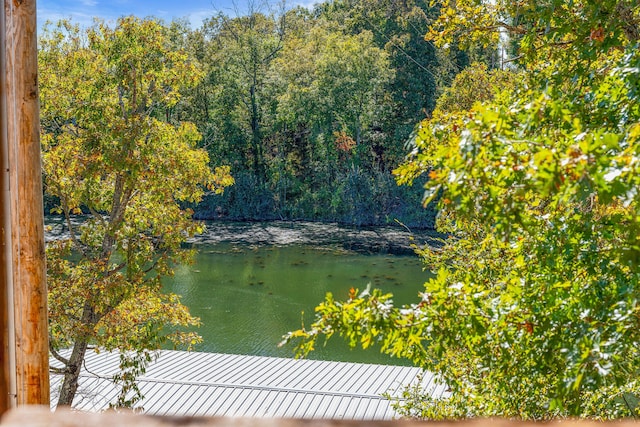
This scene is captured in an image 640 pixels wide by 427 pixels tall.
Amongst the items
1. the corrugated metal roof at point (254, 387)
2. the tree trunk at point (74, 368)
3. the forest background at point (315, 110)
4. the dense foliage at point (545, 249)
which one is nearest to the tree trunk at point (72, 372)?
the tree trunk at point (74, 368)

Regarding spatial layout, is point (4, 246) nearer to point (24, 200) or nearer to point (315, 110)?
point (24, 200)

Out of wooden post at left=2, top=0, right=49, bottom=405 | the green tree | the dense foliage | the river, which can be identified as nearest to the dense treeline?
the river

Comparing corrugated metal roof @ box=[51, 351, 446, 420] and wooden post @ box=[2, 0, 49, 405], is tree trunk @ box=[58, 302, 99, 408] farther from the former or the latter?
wooden post @ box=[2, 0, 49, 405]

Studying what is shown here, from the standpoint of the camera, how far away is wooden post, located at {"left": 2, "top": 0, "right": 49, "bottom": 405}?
7.30 feet

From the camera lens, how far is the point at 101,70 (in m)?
6.70

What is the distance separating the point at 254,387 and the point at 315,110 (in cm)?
1976

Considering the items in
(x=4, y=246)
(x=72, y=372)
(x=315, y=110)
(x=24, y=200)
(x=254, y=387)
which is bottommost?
(x=254, y=387)

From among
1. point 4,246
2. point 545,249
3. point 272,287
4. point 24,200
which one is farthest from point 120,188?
point 272,287

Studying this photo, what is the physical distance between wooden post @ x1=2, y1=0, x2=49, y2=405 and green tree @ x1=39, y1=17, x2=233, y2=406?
3691 millimetres

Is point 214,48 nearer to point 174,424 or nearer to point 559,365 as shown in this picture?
point 559,365

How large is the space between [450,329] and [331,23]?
29.0m

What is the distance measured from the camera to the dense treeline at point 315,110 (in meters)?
25.6

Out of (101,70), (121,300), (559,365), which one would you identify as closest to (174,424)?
(559,365)

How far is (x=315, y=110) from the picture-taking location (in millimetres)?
26547
